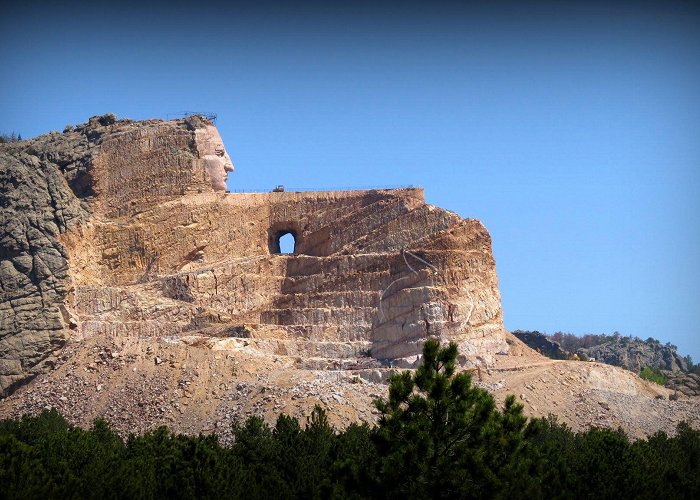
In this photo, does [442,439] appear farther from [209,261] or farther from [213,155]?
[213,155]

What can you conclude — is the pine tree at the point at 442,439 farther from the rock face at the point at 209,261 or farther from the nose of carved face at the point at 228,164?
the nose of carved face at the point at 228,164

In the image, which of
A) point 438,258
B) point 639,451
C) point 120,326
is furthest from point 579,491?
point 120,326

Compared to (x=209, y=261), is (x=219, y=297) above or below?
below

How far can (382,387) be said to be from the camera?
2827 inches

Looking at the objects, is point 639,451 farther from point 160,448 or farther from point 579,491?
point 160,448

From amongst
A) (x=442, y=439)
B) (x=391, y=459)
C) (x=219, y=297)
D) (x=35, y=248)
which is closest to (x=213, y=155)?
(x=219, y=297)

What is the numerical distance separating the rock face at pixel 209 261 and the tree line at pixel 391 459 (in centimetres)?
1035

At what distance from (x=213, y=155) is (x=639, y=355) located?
64.7 meters

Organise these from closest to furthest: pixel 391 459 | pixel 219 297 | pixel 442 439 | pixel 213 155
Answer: pixel 391 459, pixel 442 439, pixel 219 297, pixel 213 155

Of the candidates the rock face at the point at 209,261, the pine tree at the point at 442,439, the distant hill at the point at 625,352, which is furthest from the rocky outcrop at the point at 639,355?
the pine tree at the point at 442,439

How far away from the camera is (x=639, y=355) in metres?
138

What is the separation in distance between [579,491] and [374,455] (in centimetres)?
875

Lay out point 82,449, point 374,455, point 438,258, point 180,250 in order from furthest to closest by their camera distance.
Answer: point 180,250 → point 438,258 → point 82,449 → point 374,455

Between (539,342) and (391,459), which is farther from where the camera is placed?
(539,342)
